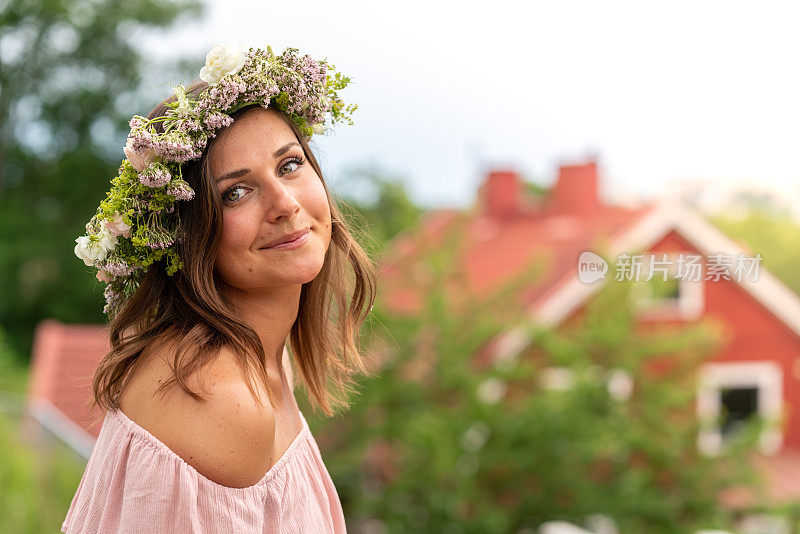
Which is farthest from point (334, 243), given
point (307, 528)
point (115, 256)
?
point (307, 528)

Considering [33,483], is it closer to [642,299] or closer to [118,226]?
[118,226]

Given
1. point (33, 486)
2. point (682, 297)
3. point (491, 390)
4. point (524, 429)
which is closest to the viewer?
point (33, 486)

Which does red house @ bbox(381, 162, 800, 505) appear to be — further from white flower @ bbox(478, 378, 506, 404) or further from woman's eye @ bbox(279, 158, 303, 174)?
woman's eye @ bbox(279, 158, 303, 174)

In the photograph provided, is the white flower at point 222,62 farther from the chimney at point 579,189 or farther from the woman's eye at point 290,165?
the chimney at point 579,189

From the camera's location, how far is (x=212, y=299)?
1.41 m

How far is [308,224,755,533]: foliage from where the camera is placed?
322 inches

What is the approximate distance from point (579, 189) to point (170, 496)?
42.0 feet

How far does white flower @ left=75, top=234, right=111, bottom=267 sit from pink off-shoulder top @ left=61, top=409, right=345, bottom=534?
Result: 26cm

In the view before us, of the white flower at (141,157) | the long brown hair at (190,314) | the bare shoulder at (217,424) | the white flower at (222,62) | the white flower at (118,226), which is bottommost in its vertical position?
the bare shoulder at (217,424)

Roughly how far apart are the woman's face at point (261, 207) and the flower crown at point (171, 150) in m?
0.04

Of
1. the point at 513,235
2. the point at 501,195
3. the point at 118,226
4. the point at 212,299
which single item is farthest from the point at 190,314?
the point at 501,195

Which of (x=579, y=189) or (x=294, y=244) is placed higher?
(x=579, y=189)

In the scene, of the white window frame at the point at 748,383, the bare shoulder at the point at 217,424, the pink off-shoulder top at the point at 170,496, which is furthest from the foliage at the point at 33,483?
the white window frame at the point at 748,383

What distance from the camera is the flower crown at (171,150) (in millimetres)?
1419
